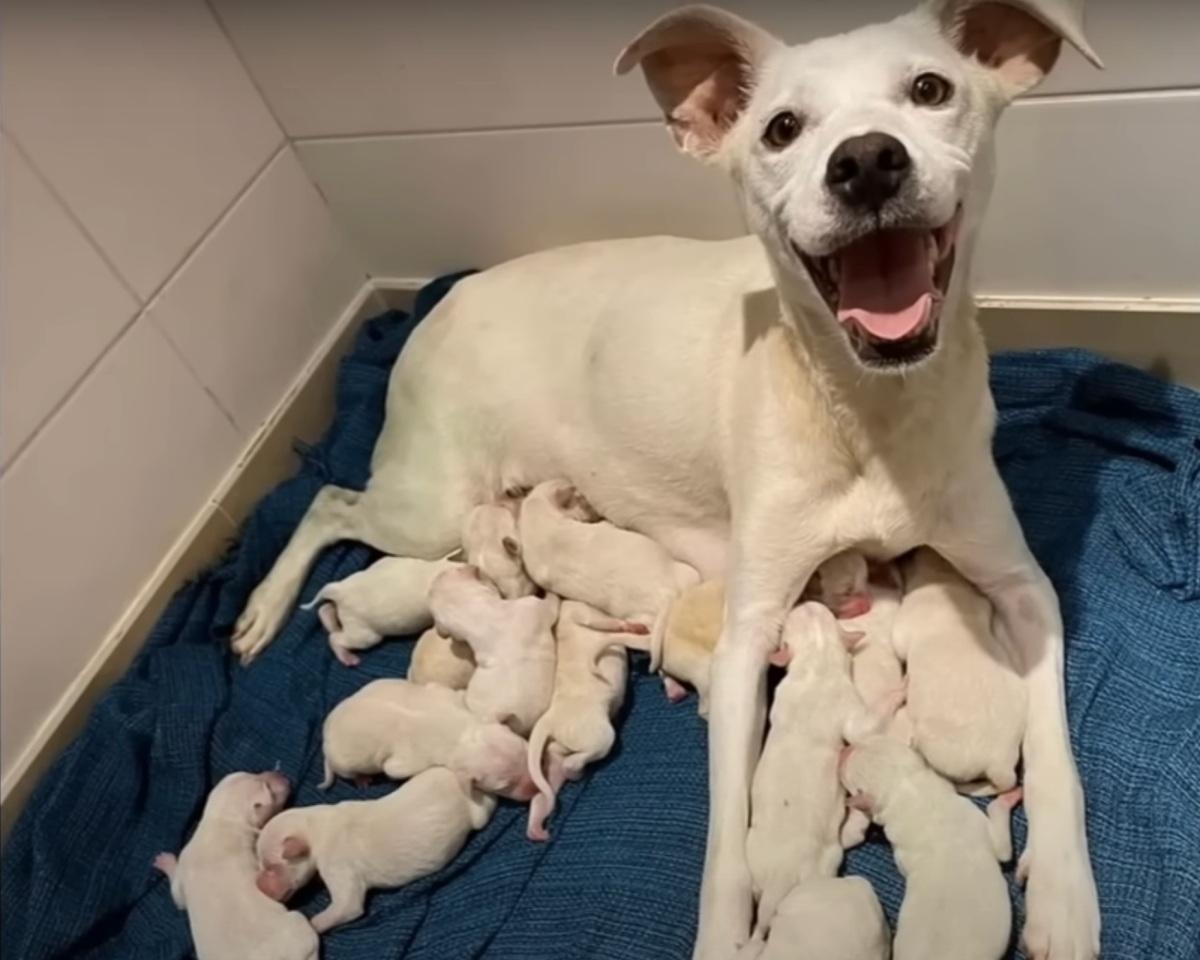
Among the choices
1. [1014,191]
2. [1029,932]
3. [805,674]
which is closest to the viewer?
[1029,932]

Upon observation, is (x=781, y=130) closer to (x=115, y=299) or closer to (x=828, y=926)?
(x=828, y=926)

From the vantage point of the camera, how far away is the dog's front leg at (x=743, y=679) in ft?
5.60

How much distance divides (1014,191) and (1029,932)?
3.97 ft

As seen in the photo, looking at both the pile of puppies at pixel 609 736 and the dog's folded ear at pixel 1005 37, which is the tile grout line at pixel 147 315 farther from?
the dog's folded ear at pixel 1005 37

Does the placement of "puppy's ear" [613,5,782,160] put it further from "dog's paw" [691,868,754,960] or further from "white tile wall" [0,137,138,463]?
"white tile wall" [0,137,138,463]

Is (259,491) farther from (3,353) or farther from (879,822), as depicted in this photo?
(879,822)

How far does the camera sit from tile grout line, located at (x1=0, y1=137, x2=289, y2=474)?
2.15 meters

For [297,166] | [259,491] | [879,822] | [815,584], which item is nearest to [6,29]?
[297,166]

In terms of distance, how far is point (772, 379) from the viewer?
173 cm

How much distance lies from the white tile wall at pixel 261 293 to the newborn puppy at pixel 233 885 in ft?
2.95

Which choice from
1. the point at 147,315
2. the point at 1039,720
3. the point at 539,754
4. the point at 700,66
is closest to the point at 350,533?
the point at 147,315

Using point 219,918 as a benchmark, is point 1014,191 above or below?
above

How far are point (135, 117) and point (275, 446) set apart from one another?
29.9 inches

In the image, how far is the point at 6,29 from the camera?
2033 millimetres
